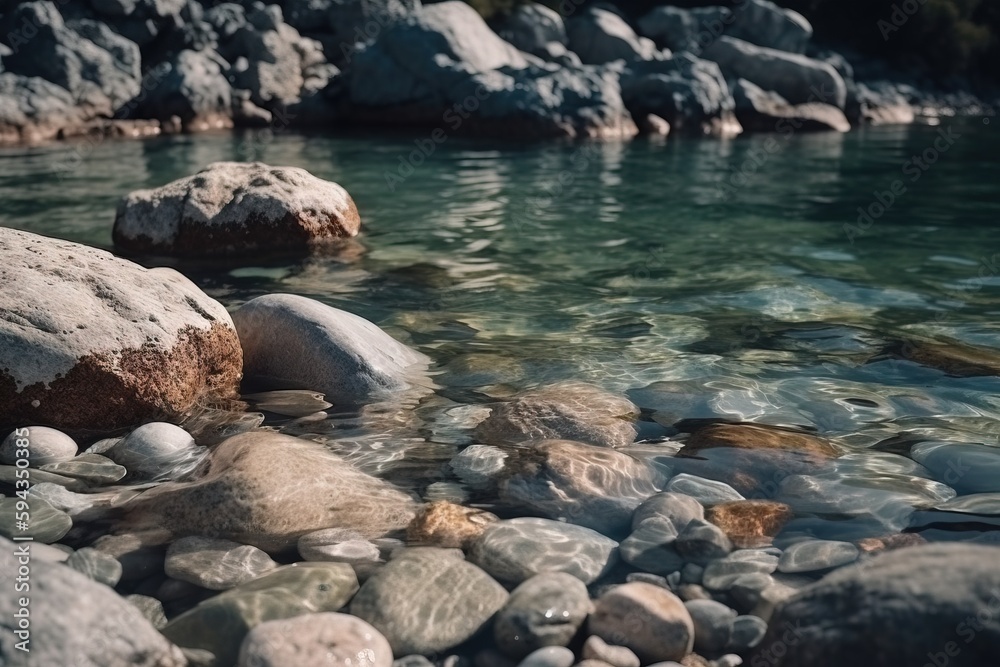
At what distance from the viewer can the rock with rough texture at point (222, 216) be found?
8195 millimetres

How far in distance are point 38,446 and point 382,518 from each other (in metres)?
1.68

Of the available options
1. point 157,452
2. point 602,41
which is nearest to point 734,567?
point 157,452

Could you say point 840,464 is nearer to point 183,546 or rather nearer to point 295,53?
point 183,546

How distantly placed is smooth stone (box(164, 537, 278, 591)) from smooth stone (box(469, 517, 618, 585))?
29.1 inches

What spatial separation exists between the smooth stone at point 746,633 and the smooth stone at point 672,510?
56 centimetres

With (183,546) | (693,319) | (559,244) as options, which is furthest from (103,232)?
(183,546)

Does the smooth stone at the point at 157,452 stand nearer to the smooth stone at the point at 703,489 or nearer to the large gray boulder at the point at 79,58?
the smooth stone at the point at 703,489

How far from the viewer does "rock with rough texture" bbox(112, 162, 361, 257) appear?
820cm

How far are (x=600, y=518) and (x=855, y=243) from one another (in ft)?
22.1

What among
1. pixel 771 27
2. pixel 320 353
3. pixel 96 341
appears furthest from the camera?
pixel 771 27

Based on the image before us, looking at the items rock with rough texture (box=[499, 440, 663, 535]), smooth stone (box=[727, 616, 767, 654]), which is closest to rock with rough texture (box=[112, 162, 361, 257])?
rock with rough texture (box=[499, 440, 663, 535])

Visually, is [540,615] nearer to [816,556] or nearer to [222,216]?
[816,556]

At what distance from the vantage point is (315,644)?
8.29ft

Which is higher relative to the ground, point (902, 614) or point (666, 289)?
point (902, 614)
